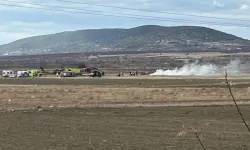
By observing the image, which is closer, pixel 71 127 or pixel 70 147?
pixel 70 147

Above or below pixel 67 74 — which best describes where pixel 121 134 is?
above

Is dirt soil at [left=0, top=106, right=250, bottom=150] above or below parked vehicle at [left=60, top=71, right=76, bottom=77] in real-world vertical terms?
above

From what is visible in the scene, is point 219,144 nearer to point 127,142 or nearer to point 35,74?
point 127,142

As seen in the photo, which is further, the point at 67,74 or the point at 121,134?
the point at 67,74

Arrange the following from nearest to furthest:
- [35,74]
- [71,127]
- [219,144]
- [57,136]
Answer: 1. [219,144]
2. [57,136]
3. [71,127]
4. [35,74]

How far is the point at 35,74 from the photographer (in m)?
137

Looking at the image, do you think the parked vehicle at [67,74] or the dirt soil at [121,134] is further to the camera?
the parked vehicle at [67,74]

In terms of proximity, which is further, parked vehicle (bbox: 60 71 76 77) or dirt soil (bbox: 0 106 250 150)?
parked vehicle (bbox: 60 71 76 77)

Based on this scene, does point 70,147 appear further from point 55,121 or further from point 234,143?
point 55,121

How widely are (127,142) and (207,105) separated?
23836 millimetres

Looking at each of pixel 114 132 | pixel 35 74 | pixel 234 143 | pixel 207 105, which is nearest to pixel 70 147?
pixel 114 132

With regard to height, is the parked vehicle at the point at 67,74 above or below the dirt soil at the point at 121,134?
below

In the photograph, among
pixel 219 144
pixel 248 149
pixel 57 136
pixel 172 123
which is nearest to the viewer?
pixel 248 149

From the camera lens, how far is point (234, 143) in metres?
19.7
